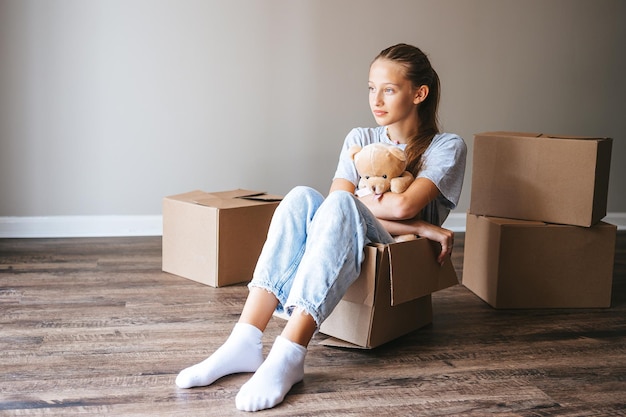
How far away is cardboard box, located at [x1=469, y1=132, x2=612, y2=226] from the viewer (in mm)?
2205

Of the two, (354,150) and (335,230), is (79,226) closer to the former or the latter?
(354,150)

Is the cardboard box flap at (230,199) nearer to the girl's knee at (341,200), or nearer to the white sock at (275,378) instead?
the girl's knee at (341,200)

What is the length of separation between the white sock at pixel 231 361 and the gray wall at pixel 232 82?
5.61 feet

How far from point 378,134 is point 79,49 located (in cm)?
162

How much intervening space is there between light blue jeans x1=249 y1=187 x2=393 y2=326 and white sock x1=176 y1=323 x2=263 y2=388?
0.35 ft

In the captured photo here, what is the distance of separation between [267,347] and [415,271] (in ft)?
1.39

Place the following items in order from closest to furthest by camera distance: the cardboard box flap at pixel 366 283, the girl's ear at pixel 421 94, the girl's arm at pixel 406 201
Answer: the cardboard box flap at pixel 366 283, the girl's arm at pixel 406 201, the girl's ear at pixel 421 94

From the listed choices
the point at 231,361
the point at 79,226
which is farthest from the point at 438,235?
the point at 79,226

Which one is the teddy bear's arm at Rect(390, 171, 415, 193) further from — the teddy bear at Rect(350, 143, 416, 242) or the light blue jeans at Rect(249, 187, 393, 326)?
the light blue jeans at Rect(249, 187, 393, 326)

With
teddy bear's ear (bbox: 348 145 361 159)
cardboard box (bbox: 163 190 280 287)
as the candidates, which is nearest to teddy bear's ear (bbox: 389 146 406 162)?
teddy bear's ear (bbox: 348 145 361 159)

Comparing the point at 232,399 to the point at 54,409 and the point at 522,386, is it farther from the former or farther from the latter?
the point at 522,386

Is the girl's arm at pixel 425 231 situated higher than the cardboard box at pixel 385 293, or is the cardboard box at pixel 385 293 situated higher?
the girl's arm at pixel 425 231

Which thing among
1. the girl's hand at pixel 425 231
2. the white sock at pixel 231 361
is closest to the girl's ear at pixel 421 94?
the girl's hand at pixel 425 231

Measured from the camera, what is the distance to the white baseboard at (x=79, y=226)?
10.4 ft
